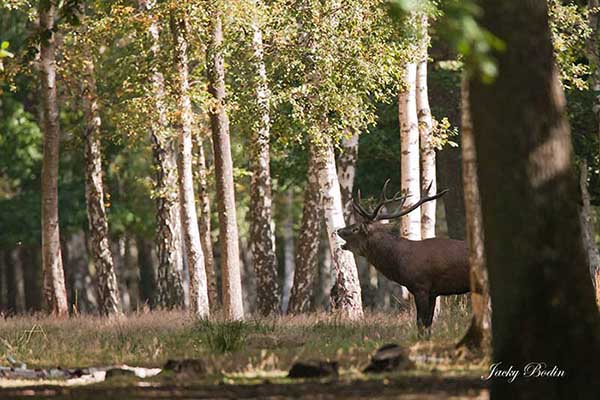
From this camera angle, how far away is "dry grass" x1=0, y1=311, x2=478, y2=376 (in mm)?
14252

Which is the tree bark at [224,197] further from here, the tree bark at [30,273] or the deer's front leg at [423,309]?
the tree bark at [30,273]

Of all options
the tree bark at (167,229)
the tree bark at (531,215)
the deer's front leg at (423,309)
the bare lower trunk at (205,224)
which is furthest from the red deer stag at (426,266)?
the bare lower trunk at (205,224)

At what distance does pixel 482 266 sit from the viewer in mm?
13570

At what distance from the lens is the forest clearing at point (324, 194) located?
9867 mm

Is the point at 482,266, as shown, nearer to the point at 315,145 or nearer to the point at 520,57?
the point at 520,57

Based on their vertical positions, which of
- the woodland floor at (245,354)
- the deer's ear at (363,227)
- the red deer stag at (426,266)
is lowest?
the woodland floor at (245,354)

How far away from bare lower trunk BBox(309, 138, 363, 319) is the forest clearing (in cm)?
5

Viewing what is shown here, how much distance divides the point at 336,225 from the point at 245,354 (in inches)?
380

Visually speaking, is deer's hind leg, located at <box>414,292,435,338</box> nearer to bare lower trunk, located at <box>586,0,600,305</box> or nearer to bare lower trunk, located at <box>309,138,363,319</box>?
bare lower trunk, located at <box>309,138,363,319</box>

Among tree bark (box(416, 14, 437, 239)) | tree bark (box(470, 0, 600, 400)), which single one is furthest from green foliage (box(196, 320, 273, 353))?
tree bark (box(416, 14, 437, 239))

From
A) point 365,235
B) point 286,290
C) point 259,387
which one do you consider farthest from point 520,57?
point 286,290

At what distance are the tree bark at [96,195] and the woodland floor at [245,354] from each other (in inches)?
311

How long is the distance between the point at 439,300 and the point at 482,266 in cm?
953

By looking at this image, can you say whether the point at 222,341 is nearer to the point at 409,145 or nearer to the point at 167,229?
the point at 409,145
